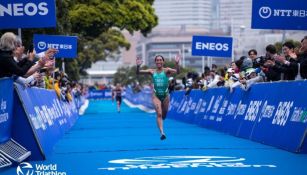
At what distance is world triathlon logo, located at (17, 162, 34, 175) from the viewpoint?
32.3 ft

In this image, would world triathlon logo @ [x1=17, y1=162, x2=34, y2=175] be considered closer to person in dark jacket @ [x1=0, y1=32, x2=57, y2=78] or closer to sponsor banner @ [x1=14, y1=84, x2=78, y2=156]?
sponsor banner @ [x1=14, y1=84, x2=78, y2=156]

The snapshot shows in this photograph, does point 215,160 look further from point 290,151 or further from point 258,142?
point 258,142

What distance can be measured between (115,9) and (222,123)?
2341 centimetres

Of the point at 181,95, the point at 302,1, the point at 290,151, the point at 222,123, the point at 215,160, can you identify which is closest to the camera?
the point at 215,160

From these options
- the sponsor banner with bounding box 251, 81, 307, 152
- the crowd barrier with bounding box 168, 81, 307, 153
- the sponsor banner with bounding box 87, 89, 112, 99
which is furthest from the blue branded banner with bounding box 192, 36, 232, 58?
the sponsor banner with bounding box 87, 89, 112, 99

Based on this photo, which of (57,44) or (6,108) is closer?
(6,108)

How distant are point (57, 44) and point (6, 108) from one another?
43.0ft

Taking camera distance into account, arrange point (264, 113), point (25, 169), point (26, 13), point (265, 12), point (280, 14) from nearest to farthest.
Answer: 1. point (25, 169)
2. point (26, 13)
3. point (264, 113)
4. point (280, 14)
5. point (265, 12)

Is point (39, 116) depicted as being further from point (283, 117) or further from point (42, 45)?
point (42, 45)

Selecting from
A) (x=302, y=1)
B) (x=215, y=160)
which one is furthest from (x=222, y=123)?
(x=215, y=160)

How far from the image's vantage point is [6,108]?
11.0 m

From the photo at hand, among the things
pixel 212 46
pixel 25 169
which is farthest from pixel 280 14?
pixel 212 46

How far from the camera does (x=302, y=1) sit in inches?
688

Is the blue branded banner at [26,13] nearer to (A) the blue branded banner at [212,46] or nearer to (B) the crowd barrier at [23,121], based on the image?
(B) the crowd barrier at [23,121]
